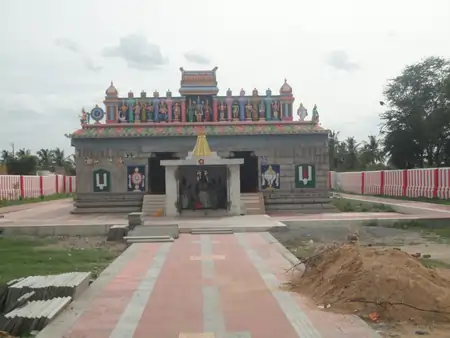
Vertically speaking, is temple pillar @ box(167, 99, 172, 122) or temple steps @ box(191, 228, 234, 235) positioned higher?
temple pillar @ box(167, 99, 172, 122)

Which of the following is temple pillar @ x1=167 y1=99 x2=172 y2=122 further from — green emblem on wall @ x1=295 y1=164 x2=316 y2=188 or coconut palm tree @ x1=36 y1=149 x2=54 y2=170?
coconut palm tree @ x1=36 y1=149 x2=54 y2=170

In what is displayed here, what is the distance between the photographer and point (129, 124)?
2784cm

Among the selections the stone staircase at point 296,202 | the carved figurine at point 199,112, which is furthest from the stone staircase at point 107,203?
the stone staircase at point 296,202

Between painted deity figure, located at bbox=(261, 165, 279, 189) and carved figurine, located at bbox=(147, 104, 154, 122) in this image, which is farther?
carved figurine, located at bbox=(147, 104, 154, 122)

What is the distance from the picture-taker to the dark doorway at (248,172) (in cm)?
2781

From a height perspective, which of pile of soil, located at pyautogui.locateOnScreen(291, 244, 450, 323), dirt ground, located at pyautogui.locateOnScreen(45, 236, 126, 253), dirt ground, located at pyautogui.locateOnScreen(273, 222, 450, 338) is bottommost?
dirt ground, located at pyautogui.locateOnScreen(45, 236, 126, 253)

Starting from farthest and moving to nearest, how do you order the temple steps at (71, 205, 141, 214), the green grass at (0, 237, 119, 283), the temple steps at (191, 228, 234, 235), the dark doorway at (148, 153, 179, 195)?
1. the dark doorway at (148, 153, 179, 195)
2. the temple steps at (71, 205, 141, 214)
3. the temple steps at (191, 228, 234, 235)
4. the green grass at (0, 237, 119, 283)

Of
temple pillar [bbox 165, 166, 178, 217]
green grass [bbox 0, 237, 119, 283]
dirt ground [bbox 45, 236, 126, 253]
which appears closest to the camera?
green grass [bbox 0, 237, 119, 283]

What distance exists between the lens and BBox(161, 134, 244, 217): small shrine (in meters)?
22.3

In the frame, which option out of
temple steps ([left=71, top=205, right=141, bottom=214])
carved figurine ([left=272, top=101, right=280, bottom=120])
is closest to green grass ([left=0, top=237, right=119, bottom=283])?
temple steps ([left=71, top=205, right=141, bottom=214])

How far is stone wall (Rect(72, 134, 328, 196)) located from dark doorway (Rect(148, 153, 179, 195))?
56cm

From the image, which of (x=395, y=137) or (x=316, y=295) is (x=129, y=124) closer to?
(x=316, y=295)

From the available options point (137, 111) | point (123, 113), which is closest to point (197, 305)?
point (137, 111)

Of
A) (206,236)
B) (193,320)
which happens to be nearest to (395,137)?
(206,236)
